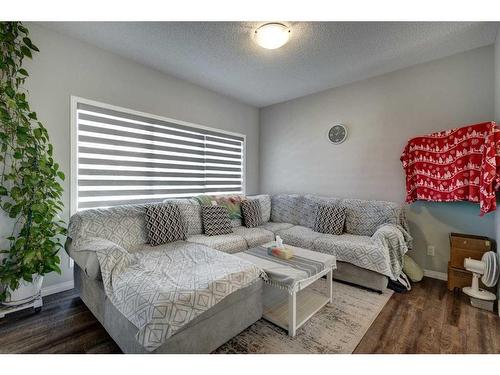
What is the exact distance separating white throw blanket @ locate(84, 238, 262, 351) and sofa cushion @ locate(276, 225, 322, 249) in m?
1.19

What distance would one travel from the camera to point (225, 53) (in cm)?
254

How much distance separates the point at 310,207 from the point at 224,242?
1527 mm

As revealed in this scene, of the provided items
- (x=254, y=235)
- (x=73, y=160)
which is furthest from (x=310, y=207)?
(x=73, y=160)

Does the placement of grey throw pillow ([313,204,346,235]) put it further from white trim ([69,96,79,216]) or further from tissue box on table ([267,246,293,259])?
white trim ([69,96,79,216])

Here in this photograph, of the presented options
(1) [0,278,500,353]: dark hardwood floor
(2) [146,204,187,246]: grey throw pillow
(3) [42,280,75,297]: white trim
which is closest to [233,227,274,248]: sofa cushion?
(2) [146,204,187,246]: grey throw pillow

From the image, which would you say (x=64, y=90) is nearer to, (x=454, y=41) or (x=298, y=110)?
(x=298, y=110)

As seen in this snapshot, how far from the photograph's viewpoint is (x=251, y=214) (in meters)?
3.38

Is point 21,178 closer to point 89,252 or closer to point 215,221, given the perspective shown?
point 89,252

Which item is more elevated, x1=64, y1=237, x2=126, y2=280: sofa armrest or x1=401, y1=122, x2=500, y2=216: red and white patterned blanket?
x1=401, y1=122, x2=500, y2=216: red and white patterned blanket

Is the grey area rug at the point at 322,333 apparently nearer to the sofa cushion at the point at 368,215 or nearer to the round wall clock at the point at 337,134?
the sofa cushion at the point at 368,215

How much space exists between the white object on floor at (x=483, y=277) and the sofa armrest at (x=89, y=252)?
3134 millimetres

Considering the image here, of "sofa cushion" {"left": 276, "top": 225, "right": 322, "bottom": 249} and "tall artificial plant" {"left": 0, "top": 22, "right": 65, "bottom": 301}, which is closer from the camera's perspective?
"tall artificial plant" {"left": 0, "top": 22, "right": 65, "bottom": 301}

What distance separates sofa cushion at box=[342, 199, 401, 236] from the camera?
277 cm

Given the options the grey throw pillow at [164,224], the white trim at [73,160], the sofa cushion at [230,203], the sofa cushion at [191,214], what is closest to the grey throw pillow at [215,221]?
the sofa cushion at [191,214]
